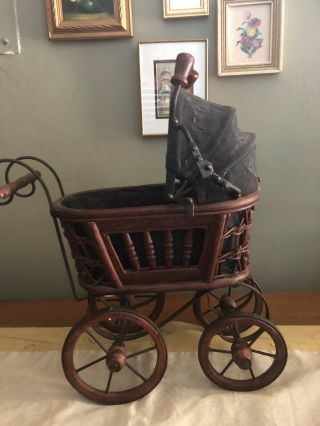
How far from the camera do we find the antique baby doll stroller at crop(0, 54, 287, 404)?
3.12ft

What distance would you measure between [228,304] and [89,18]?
45.2 inches

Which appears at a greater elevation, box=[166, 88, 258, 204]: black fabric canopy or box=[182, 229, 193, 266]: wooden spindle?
box=[166, 88, 258, 204]: black fabric canopy

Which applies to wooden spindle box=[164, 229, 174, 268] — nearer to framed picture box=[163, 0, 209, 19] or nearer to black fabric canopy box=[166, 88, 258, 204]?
black fabric canopy box=[166, 88, 258, 204]

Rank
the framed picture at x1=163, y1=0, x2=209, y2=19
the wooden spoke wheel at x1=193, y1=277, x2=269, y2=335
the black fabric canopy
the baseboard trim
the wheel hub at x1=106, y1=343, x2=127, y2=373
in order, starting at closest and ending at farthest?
1. the black fabric canopy
2. the wheel hub at x1=106, y1=343, x2=127, y2=373
3. the wooden spoke wheel at x1=193, y1=277, x2=269, y2=335
4. the framed picture at x1=163, y1=0, x2=209, y2=19
5. the baseboard trim

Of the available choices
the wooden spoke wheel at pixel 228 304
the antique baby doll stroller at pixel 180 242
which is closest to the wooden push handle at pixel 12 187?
the antique baby doll stroller at pixel 180 242

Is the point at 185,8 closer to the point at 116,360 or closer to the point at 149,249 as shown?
the point at 149,249

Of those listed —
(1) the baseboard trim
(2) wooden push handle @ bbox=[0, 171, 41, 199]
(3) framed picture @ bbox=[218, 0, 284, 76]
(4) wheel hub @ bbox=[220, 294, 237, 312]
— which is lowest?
(1) the baseboard trim

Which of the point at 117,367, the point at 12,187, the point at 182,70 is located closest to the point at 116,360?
the point at 117,367

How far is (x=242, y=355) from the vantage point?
3.51 ft

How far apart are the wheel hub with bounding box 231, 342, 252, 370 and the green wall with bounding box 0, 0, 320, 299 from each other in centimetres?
59

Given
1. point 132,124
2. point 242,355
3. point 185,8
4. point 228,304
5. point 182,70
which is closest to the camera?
point 182,70

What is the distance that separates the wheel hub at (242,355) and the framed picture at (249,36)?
0.97 meters

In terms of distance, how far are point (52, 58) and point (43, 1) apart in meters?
0.20

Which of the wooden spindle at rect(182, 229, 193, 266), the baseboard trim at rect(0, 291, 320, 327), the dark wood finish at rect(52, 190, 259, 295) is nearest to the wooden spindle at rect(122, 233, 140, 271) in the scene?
the dark wood finish at rect(52, 190, 259, 295)
